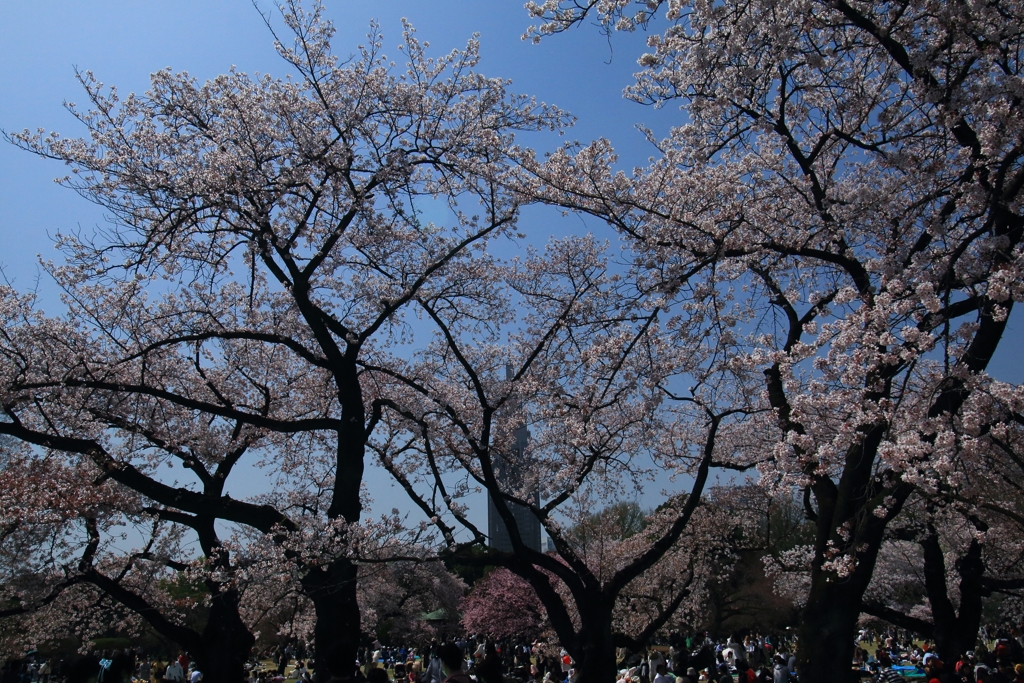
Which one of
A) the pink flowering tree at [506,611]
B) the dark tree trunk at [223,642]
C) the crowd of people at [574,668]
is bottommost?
the crowd of people at [574,668]

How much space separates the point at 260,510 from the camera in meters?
8.78

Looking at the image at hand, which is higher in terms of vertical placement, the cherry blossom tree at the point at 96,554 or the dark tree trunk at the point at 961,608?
the cherry blossom tree at the point at 96,554

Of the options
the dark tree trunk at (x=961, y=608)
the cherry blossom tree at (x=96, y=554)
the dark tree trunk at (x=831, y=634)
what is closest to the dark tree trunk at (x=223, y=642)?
the cherry blossom tree at (x=96, y=554)

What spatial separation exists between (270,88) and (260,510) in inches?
205

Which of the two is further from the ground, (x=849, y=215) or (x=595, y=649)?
(x=849, y=215)

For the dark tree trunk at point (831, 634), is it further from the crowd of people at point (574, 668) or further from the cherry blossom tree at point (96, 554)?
the cherry blossom tree at point (96, 554)

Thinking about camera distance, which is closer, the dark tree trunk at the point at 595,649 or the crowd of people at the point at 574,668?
the crowd of people at the point at 574,668

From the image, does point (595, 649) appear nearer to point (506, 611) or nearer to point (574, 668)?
point (574, 668)

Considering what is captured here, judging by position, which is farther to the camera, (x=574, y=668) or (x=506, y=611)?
(x=506, y=611)

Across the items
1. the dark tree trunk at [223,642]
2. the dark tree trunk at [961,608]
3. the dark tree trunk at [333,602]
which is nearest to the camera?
the dark tree trunk at [333,602]

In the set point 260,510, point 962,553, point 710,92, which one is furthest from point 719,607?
point 710,92

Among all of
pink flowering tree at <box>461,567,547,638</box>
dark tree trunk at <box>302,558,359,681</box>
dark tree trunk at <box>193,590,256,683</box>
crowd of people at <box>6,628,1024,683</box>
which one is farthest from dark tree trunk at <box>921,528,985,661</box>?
pink flowering tree at <box>461,567,547,638</box>

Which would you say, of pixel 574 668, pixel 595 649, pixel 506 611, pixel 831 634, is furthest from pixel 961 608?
pixel 506 611

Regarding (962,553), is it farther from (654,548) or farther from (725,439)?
(654,548)
